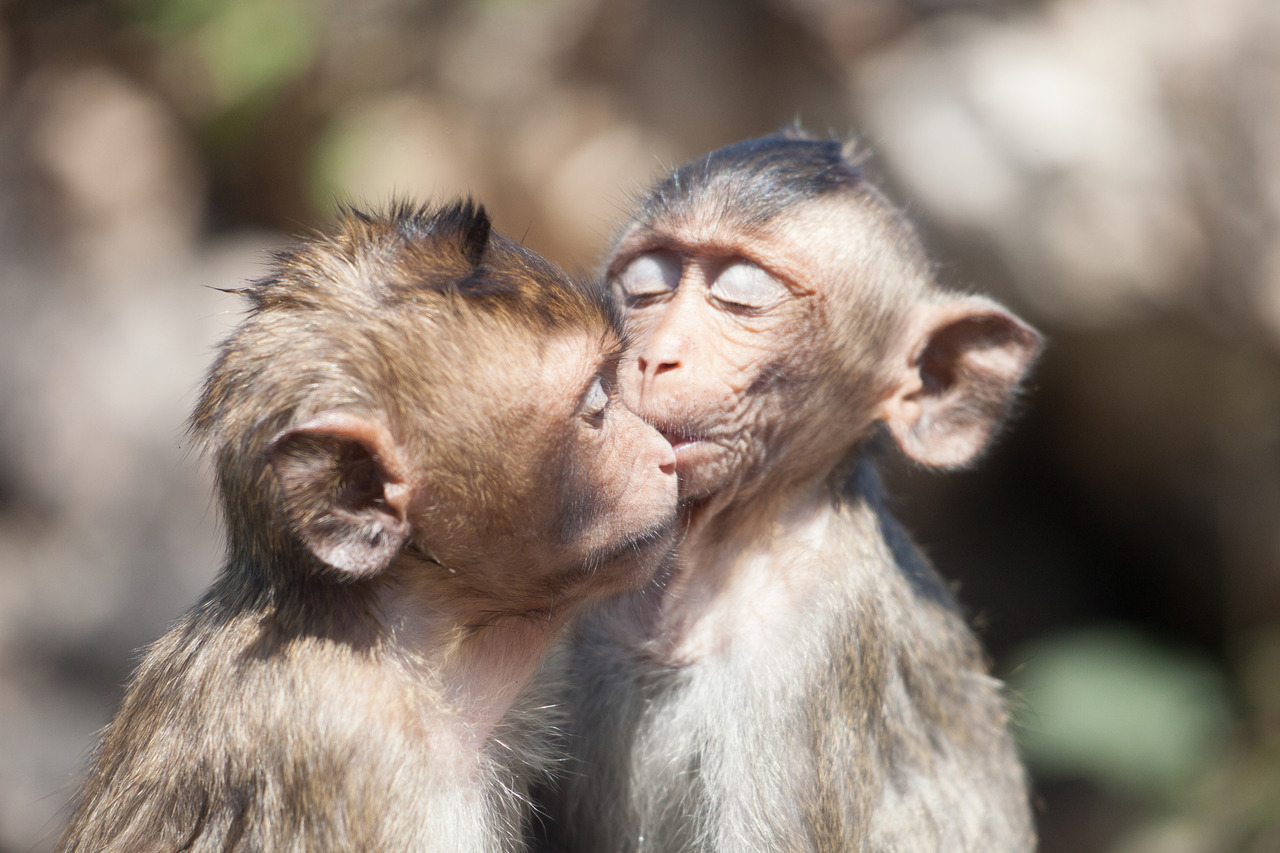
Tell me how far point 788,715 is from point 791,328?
3.84 feet

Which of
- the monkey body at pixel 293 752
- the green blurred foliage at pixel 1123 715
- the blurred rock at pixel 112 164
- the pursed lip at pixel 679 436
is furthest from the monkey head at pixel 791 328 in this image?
the blurred rock at pixel 112 164

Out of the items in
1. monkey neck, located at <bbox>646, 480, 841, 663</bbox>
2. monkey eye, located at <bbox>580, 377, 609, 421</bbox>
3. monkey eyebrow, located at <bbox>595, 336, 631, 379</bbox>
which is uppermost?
monkey eyebrow, located at <bbox>595, 336, 631, 379</bbox>

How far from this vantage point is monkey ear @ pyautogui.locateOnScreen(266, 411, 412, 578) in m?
2.59

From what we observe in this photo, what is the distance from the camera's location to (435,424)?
9.23 ft

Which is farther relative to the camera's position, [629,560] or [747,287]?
[747,287]

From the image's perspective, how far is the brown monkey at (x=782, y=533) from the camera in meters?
3.43

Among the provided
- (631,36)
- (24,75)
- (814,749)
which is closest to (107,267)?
(24,75)

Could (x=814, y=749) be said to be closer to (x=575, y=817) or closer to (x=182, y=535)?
(x=575, y=817)

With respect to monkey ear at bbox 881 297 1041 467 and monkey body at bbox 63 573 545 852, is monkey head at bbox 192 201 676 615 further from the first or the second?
monkey ear at bbox 881 297 1041 467

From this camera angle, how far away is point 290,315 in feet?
9.28

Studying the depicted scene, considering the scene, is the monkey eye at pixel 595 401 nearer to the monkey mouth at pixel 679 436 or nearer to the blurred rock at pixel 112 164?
the monkey mouth at pixel 679 436

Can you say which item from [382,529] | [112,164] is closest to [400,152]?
[112,164]

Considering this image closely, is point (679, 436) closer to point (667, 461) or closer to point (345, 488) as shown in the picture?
point (667, 461)

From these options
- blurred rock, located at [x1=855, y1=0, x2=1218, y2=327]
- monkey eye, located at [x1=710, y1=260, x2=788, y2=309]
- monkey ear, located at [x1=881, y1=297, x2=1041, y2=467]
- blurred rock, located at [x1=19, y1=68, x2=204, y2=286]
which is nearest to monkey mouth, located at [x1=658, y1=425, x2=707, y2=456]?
monkey eye, located at [x1=710, y1=260, x2=788, y2=309]
